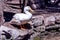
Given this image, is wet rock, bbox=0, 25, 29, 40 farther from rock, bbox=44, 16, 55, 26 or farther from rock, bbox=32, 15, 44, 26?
rock, bbox=44, 16, 55, 26

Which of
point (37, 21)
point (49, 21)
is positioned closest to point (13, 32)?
point (37, 21)

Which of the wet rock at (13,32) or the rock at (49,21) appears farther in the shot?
the rock at (49,21)

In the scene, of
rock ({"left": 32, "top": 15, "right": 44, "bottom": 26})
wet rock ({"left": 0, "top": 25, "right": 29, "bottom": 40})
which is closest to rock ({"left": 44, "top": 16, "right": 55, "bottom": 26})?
rock ({"left": 32, "top": 15, "right": 44, "bottom": 26})

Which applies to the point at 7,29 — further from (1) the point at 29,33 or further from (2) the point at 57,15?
(2) the point at 57,15

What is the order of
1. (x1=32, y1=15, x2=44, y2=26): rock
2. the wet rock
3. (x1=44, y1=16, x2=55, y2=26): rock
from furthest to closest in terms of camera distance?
(x1=44, y1=16, x2=55, y2=26): rock < (x1=32, y1=15, x2=44, y2=26): rock < the wet rock

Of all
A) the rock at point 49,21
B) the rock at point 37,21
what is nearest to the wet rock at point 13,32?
the rock at point 37,21

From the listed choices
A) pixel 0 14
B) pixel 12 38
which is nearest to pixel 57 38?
pixel 12 38

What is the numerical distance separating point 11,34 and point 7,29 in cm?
15

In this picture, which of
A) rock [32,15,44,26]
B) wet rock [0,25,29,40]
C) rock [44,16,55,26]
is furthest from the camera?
rock [44,16,55,26]

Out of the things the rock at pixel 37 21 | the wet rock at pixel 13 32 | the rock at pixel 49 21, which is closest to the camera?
the wet rock at pixel 13 32

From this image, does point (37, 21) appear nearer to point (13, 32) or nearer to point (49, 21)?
point (49, 21)

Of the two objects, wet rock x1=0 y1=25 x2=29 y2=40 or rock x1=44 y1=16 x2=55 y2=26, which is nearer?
wet rock x1=0 y1=25 x2=29 y2=40

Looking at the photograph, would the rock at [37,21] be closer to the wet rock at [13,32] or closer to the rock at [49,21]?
the rock at [49,21]

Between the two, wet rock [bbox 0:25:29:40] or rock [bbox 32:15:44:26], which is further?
rock [bbox 32:15:44:26]
